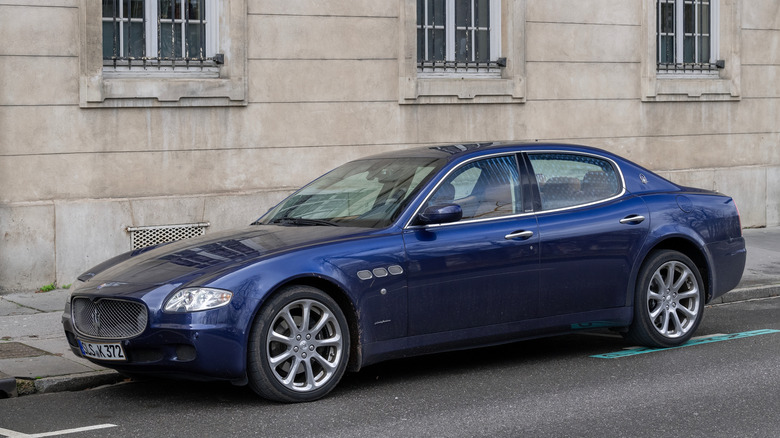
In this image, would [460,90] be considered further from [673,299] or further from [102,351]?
[102,351]

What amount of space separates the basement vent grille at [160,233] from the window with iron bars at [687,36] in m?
7.58

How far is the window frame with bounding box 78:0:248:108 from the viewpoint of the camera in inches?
462

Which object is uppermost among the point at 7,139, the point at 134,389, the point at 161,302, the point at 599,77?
the point at 599,77

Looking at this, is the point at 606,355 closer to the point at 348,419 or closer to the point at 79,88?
the point at 348,419

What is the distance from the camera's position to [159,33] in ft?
40.9

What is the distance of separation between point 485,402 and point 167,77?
7191 millimetres

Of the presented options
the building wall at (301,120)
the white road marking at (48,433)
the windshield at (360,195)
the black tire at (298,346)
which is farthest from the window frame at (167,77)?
the white road marking at (48,433)

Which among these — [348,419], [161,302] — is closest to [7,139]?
[161,302]

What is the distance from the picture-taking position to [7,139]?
11422 mm

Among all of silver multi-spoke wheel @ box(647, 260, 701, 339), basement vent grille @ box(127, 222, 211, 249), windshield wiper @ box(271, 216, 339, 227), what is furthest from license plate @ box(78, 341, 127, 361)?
basement vent grille @ box(127, 222, 211, 249)

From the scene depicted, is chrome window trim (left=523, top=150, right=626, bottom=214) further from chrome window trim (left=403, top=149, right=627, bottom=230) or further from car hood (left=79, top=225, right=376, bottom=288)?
car hood (left=79, top=225, right=376, bottom=288)

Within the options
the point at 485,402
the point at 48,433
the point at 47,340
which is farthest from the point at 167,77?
the point at 485,402

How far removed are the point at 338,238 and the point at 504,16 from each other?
843 centimetres

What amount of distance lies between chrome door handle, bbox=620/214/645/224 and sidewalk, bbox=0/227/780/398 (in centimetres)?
329
